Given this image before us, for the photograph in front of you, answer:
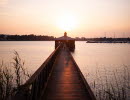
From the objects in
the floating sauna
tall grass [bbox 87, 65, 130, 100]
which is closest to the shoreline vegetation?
tall grass [bbox 87, 65, 130, 100]

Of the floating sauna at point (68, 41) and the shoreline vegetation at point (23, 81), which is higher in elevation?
the floating sauna at point (68, 41)

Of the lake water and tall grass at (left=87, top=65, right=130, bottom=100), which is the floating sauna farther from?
tall grass at (left=87, top=65, right=130, bottom=100)

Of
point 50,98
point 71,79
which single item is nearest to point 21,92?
point 50,98

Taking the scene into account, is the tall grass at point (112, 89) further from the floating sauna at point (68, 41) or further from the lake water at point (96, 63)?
the floating sauna at point (68, 41)

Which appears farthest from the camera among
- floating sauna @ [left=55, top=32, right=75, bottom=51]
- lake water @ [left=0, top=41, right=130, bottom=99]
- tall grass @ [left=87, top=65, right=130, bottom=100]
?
floating sauna @ [left=55, top=32, right=75, bottom=51]

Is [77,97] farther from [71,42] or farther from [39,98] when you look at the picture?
[71,42]

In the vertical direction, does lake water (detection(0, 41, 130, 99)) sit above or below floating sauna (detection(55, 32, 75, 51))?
below

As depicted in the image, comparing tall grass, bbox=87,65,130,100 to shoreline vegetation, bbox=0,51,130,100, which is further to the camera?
tall grass, bbox=87,65,130,100

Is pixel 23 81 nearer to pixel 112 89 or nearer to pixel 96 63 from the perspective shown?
pixel 112 89

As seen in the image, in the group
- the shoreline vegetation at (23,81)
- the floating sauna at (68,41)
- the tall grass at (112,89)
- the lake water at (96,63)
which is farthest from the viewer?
the floating sauna at (68,41)

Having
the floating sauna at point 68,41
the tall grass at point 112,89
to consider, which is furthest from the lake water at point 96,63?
the floating sauna at point 68,41

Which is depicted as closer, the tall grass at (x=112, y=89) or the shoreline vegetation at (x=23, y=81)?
the shoreline vegetation at (x=23, y=81)

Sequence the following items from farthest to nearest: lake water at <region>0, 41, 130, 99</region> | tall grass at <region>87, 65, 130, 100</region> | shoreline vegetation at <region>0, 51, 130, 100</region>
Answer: lake water at <region>0, 41, 130, 99</region>
tall grass at <region>87, 65, 130, 100</region>
shoreline vegetation at <region>0, 51, 130, 100</region>

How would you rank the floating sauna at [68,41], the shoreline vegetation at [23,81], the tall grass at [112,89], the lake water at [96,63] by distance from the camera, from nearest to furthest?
the shoreline vegetation at [23,81] → the tall grass at [112,89] → the lake water at [96,63] → the floating sauna at [68,41]
